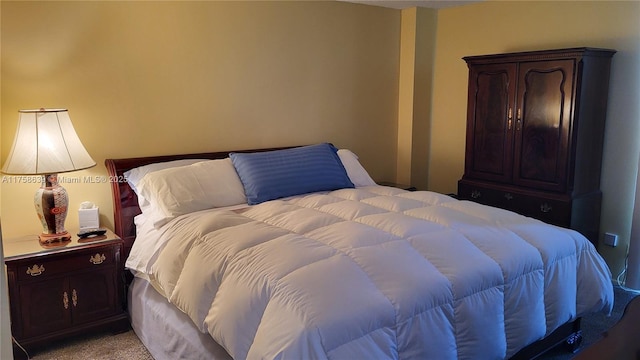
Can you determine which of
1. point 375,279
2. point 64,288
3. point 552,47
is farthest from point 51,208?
point 552,47

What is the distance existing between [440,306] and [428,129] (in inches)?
121

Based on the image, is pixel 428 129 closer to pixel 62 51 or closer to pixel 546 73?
pixel 546 73

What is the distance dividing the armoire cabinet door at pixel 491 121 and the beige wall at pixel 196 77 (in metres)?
0.89

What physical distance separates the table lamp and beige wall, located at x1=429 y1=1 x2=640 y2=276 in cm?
312

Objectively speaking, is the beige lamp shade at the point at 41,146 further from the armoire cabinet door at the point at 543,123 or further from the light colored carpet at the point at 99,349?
the armoire cabinet door at the point at 543,123

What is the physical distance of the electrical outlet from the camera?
343 cm

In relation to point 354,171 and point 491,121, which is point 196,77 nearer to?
point 354,171

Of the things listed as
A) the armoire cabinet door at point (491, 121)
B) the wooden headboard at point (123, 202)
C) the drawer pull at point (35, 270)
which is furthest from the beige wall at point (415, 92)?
the drawer pull at point (35, 270)

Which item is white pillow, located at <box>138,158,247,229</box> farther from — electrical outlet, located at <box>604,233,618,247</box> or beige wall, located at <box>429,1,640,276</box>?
electrical outlet, located at <box>604,233,618,247</box>

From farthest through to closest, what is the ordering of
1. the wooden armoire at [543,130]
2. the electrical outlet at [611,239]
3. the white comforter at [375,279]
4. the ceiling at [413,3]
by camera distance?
the ceiling at [413,3], the electrical outlet at [611,239], the wooden armoire at [543,130], the white comforter at [375,279]

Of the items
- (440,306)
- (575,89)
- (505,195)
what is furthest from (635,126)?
(440,306)

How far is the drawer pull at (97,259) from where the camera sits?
2637 millimetres

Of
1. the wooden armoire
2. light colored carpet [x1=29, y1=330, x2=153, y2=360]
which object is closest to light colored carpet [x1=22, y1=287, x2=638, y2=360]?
light colored carpet [x1=29, y1=330, x2=153, y2=360]

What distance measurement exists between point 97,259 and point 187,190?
0.61m
